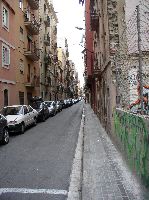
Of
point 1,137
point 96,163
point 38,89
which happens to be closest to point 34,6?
point 38,89

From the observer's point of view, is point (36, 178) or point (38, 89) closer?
point (36, 178)

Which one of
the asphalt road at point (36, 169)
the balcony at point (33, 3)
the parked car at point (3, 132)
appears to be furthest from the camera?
the balcony at point (33, 3)

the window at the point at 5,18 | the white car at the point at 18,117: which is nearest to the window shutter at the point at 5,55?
the window at the point at 5,18

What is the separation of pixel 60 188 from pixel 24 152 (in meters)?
4.47

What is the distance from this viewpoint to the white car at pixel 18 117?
617 inches

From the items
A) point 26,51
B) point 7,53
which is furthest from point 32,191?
point 26,51

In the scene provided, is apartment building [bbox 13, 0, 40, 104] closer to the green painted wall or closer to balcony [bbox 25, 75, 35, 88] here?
balcony [bbox 25, 75, 35, 88]

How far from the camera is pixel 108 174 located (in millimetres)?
7156

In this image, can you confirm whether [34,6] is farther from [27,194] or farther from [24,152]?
[27,194]

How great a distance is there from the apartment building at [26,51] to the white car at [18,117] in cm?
916

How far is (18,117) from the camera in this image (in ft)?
53.4

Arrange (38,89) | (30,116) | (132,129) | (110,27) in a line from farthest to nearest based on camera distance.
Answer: (38,89) < (30,116) < (110,27) < (132,129)

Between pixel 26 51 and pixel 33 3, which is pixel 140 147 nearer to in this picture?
pixel 26 51

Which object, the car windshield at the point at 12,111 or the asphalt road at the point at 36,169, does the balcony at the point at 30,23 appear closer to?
the car windshield at the point at 12,111
